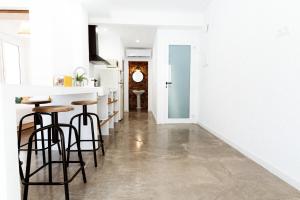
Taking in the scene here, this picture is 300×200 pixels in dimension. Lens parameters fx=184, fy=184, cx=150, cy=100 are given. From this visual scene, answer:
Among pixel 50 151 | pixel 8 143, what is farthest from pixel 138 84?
pixel 8 143

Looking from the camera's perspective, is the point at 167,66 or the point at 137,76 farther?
the point at 137,76

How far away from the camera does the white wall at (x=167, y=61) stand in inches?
191

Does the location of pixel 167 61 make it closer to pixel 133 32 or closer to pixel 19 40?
pixel 133 32

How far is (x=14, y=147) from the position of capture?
93 cm

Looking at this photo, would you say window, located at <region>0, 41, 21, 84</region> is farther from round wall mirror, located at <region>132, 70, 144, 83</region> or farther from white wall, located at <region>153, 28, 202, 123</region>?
round wall mirror, located at <region>132, 70, 144, 83</region>

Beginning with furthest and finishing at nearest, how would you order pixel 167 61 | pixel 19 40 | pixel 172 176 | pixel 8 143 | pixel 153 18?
1. pixel 167 61
2. pixel 19 40
3. pixel 153 18
4. pixel 172 176
5. pixel 8 143

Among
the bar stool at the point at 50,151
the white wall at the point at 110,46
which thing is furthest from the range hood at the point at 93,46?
the bar stool at the point at 50,151

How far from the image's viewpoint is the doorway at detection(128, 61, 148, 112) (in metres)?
8.34

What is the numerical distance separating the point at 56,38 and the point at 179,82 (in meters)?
3.12

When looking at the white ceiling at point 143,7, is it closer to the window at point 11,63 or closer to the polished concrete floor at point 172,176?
the window at point 11,63

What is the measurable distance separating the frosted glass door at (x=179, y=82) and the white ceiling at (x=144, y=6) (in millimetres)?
978

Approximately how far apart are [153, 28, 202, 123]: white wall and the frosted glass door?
10 cm

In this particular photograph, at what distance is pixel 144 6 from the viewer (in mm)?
4078

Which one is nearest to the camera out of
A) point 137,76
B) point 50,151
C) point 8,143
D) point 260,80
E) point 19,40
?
point 8,143
